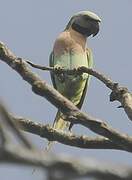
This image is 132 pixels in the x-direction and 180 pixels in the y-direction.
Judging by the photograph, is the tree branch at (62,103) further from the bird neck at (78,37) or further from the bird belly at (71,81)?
the bird neck at (78,37)

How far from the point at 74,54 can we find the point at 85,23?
1276mm

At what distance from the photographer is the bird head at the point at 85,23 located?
7492 millimetres

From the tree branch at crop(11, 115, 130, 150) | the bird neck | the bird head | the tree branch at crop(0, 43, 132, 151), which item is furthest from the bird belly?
the tree branch at crop(11, 115, 130, 150)

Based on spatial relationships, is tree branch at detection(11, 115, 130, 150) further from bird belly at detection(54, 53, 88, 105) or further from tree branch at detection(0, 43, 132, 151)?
bird belly at detection(54, 53, 88, 105)

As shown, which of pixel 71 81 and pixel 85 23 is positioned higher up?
pixel 85 23

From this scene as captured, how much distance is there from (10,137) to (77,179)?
11cm

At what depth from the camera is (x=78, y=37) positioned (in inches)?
282

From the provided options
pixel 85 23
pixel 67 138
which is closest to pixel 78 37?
pixel 85 23

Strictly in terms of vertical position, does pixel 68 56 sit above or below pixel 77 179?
below

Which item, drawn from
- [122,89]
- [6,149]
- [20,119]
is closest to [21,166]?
[6,149]

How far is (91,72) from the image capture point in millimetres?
3178

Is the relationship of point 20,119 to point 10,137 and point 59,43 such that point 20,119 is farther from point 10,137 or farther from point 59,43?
point 59,43

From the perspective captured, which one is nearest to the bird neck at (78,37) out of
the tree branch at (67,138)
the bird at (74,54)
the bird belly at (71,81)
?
the bird at (74,54)

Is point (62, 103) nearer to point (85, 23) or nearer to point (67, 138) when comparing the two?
point (67, 138)
